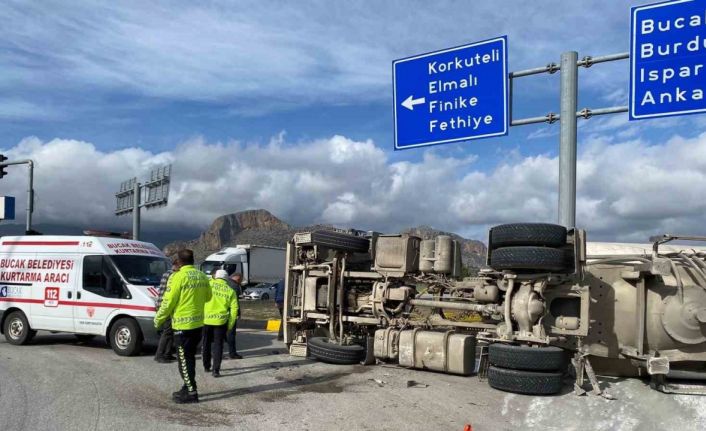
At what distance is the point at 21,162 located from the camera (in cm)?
2189

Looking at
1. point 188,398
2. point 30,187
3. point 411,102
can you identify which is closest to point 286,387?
point 188,398

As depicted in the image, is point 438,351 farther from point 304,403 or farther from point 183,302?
point 183,302

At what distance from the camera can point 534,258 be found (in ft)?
27.7

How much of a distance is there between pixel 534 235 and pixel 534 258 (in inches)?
12.5

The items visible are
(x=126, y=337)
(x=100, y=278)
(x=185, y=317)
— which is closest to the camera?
(x=185, y=317)

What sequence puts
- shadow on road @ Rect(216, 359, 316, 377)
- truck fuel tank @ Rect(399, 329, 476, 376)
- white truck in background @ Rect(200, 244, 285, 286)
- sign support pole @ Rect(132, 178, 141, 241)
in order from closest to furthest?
truck fuel tank @ Rect(399, 329, 476, 376)
shadow on road @ Rect(216, 359, 316, 377)
sign support pole @ Rect(132, 178, 141, 241)
white truck in background @ Rect(200, 244, 285, 286)

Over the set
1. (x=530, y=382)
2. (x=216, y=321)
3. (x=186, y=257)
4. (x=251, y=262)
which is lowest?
(x=530, y=382)

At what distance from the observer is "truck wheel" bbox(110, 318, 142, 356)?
11.1m

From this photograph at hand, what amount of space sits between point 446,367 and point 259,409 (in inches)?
132

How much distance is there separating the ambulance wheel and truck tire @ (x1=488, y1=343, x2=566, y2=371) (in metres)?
9.37

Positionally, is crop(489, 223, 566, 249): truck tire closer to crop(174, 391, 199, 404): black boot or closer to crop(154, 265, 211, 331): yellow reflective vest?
crop(154, 265, 211, 331): yellow reflective vest

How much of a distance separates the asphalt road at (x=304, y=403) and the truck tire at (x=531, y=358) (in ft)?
1.32

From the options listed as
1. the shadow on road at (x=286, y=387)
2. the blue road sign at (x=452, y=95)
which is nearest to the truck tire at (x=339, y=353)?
the shadow on road at (x=286, y=387)

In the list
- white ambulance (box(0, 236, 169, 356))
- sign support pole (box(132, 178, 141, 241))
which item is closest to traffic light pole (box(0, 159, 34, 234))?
sign support pole (box(132, 178, 141, 241))
